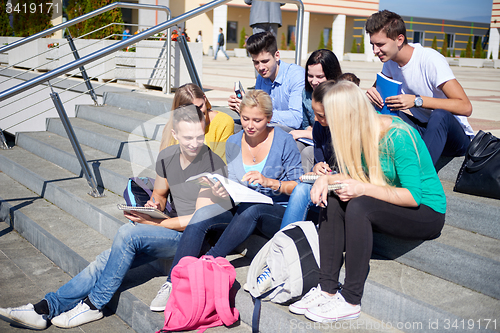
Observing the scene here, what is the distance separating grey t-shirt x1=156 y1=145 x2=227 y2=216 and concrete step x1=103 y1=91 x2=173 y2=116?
233 cm

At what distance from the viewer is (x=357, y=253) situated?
2023mm

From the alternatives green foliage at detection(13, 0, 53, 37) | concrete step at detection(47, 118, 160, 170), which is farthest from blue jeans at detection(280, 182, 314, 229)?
green foliage at detection(13, 0, 53, 37)

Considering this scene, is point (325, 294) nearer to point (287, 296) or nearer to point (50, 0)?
point (287, 296)

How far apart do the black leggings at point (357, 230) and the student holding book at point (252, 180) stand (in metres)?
0.39

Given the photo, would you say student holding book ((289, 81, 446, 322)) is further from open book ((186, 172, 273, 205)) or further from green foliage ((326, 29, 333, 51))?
green foliage ((326, 29, 333, 51))

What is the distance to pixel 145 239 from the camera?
8.32 ft

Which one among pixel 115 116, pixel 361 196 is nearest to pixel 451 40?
pixel 115 116

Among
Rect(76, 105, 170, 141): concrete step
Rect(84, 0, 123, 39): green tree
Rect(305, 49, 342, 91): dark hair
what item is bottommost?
Rect(76, 105, 170, 141): concrete step

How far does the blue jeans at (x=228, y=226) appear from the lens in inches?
96.5

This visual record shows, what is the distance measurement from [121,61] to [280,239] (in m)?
6.19

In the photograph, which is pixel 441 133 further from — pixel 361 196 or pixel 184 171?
pixel 184 171

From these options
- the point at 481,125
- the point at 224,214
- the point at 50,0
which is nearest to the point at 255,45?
the point at 224,214

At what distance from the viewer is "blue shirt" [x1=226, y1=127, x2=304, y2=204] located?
2.64 m

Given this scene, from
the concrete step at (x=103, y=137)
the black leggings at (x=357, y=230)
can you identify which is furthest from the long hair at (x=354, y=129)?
the concrete step at (x=103, y=137)
